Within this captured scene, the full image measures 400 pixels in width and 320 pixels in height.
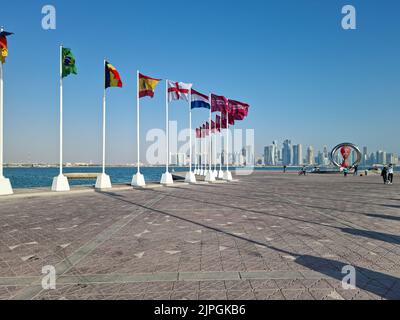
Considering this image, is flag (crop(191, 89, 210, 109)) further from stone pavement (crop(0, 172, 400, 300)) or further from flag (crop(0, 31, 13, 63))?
stone pavement (crop(0, 172, 400, 300))

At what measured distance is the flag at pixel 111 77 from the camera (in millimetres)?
20009

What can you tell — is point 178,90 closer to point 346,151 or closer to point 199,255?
point 199,255

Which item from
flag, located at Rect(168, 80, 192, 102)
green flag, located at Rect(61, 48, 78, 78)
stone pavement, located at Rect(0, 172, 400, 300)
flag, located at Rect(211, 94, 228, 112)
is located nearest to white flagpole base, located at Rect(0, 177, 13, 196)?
stone pavement, located at Rect(0, 172, 400, 300)

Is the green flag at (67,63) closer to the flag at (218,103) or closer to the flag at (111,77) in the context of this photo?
the flag at (111,77)

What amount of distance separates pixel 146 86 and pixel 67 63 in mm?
5851

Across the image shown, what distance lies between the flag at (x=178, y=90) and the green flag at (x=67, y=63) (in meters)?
8.25

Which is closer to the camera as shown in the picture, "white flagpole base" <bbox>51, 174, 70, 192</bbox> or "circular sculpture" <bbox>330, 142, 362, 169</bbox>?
"white flagpole base" <bbox>51, 174, 70, 192</bbox>

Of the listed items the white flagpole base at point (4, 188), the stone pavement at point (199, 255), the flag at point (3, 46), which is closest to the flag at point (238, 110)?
the flag at point (3, 46)

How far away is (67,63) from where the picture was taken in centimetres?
1809

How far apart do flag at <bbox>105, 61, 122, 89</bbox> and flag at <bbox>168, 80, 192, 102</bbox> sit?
5.31m

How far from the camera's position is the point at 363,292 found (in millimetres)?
3779

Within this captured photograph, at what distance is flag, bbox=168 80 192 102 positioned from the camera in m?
24.3

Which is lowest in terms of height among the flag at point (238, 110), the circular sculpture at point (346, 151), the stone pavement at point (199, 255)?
the stone pavement at point (199, 255)
